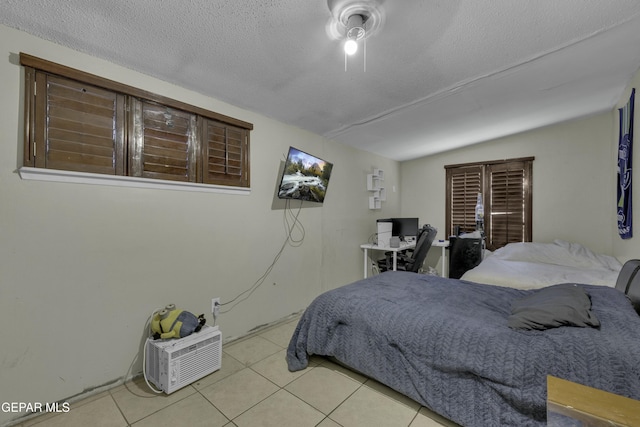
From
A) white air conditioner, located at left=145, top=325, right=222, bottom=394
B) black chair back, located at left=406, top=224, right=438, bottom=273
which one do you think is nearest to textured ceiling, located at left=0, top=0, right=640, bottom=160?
black chair back, located at left=406, top=224, right=438, bottom=273

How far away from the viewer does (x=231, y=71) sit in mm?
1960

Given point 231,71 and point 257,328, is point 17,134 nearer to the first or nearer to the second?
point 231,71

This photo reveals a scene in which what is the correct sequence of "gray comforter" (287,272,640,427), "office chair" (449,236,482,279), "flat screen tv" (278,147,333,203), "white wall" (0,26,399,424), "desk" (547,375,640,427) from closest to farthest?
"desk" (547,375,640,427) → "gray comforter" (287,272,640,427) → "white wall" (0,26,399,424) → "flat screen tv" (278,147,333,203) → "office chair" (449,236,482,279)

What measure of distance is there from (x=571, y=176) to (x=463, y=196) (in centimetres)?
133

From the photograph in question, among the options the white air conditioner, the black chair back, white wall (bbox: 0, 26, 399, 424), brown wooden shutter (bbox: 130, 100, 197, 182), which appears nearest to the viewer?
white wall (bbox: 0, 26, 399, 424)

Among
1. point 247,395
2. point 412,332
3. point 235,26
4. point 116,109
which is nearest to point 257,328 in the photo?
point 247,395

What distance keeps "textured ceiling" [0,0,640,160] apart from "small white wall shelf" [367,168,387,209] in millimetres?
1428

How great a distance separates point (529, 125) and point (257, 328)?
4.30 metres

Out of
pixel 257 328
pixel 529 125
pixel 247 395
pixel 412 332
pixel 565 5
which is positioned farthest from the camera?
pixel 529 125

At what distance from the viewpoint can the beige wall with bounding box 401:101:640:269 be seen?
331cm

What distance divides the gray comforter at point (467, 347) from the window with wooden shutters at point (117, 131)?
1581 millimetres

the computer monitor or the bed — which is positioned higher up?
the computer monitor

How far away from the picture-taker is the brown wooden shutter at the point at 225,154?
90.3 inches

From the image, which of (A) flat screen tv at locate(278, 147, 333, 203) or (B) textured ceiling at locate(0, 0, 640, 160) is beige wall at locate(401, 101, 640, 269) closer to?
(B) textured ceiling at locate(0, 0, 640, 160)
